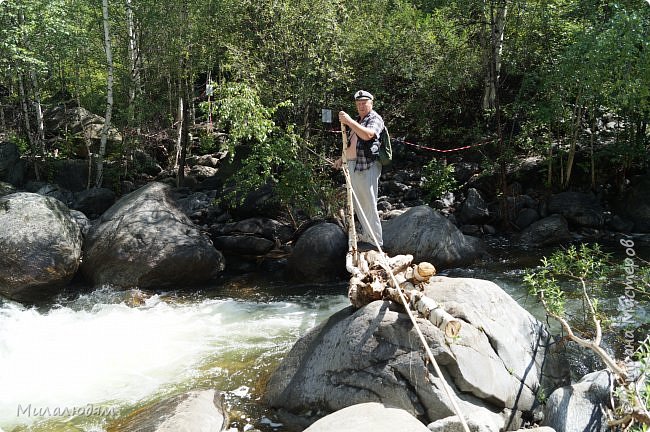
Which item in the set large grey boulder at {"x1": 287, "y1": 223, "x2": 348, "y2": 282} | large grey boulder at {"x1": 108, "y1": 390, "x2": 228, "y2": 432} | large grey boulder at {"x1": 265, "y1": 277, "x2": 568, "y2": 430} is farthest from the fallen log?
large grey boulder at {"x1": 287, "y1": 223, "x2": 348, "y2": 282}

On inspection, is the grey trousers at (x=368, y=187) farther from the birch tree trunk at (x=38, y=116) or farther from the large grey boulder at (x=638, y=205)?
the birch tree trunk at (x=38, y=116)

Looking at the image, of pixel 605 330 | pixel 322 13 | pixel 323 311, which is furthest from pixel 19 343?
pixel 322 13

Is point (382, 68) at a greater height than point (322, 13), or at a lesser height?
lesser

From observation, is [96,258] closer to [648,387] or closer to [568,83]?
[648,387]

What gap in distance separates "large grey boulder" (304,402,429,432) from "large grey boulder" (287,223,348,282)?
6.00 m

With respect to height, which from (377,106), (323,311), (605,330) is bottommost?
(323,311)

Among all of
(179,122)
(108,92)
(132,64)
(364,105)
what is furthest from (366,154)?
(132,64)

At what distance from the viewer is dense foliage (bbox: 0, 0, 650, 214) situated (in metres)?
Answer: 10.6

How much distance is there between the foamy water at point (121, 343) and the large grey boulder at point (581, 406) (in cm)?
351

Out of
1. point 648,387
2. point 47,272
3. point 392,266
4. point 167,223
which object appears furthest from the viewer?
point 167,223

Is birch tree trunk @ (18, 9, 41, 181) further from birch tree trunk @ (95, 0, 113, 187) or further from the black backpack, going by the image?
the black backpack

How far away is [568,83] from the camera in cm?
1085

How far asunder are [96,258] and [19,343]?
2.65m

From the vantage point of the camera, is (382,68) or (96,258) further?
(382,68)
